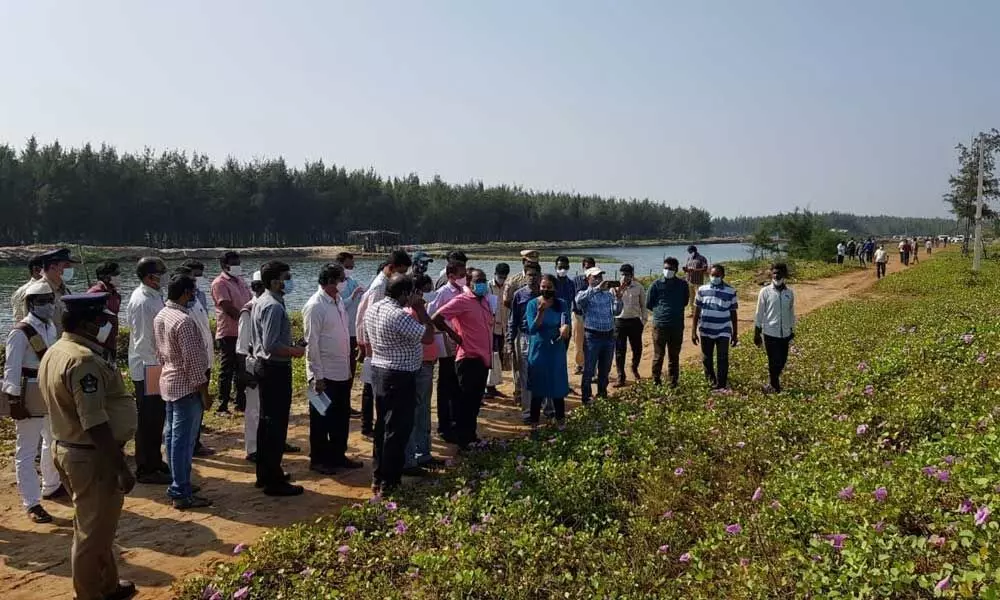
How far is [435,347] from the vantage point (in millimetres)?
7160

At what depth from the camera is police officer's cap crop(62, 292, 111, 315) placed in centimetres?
409

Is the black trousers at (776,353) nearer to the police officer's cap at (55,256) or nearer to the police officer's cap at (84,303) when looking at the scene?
the police officer's cap at (84,303)

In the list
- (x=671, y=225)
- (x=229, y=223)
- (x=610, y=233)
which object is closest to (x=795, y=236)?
(x=229, y=223)

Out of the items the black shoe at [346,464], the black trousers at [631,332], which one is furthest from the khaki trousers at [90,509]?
the black trousers at [631,332]

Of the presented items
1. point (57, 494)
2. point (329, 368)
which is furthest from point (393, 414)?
point (57, 494)

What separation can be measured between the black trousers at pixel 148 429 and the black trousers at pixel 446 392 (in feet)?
9.46

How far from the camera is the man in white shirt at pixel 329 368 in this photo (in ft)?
20.8

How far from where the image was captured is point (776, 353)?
841 cm

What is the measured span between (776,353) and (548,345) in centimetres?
310

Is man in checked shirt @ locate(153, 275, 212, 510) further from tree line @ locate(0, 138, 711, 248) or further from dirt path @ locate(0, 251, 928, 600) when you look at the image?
tree line @ locate(0, 138, 711, 248)

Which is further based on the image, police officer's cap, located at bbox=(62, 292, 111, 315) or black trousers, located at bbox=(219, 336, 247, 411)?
black trousers, located at bbox=(219, 336, 247, 411)

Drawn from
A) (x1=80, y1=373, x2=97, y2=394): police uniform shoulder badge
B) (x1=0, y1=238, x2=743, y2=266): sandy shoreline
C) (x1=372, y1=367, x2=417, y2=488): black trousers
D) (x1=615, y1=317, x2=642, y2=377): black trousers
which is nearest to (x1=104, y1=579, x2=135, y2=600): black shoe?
(x1=80, y1=373, x2=97, y2=394): police uniform shoulder badge

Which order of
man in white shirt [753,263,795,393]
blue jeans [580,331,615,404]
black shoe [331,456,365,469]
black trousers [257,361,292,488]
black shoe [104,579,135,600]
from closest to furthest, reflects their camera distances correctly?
black shoe [104,579,135,600]
black trousers [257,361,292,488]
black shoe [331,456,365,469]
man in white shirt [753,263,795,393]
blue jeans [580,331,615,404]

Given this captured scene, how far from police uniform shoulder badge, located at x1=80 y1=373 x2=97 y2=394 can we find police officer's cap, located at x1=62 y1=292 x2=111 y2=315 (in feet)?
1.35
